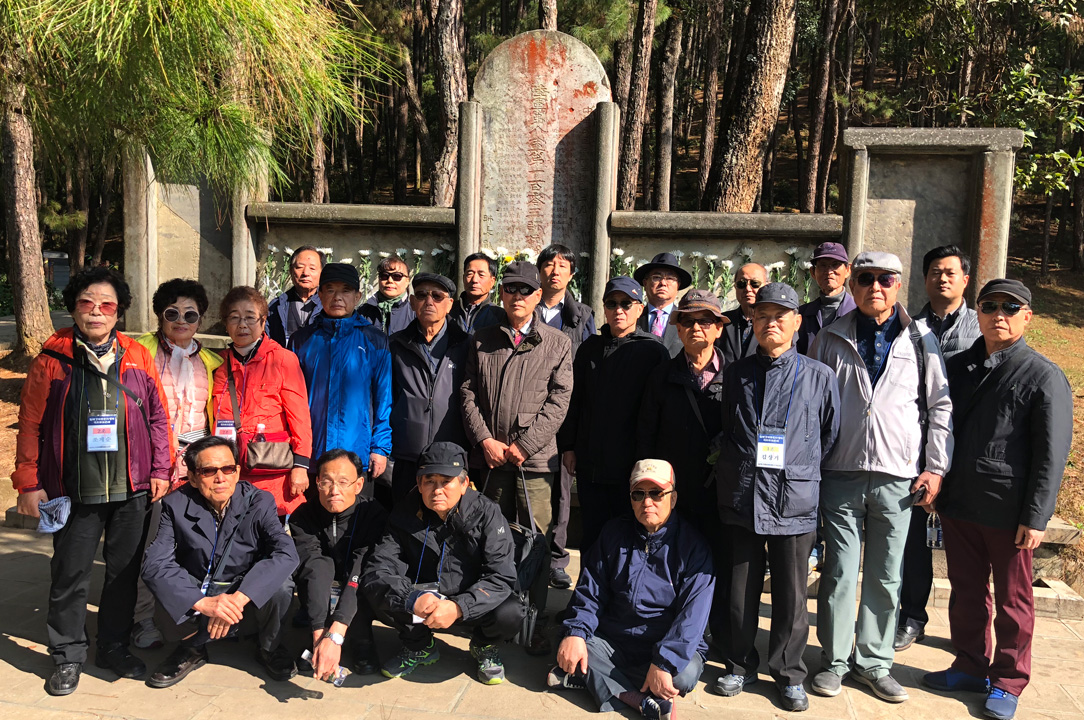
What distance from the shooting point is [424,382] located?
14.3 ft

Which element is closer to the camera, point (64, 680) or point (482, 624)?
point (64, 680)

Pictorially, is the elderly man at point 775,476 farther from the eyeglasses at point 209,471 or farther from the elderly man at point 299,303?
the elderly man at point 299,303

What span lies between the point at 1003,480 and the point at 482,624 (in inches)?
87.2

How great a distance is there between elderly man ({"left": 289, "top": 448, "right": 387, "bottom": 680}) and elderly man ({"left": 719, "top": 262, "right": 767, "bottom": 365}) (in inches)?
77.2

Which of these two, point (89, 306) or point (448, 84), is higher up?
point (448, 84)

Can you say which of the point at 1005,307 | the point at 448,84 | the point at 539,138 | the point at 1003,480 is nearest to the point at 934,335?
the point at 1005,307

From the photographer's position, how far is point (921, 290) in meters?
5.62

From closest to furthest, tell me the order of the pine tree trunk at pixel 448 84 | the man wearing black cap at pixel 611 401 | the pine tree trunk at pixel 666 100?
the man wearing black cap at pixel 611 401, the pine tree trunk at pixel 448 84, the pine tree trunk at pixel 666 100

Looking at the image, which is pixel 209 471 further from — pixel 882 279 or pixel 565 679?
pixel 882 279

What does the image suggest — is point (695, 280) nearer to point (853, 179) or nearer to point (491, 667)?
point (853, 179)

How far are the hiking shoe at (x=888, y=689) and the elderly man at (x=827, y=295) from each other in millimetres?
1601

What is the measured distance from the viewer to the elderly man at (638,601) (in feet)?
11.1

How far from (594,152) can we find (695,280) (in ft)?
3.88

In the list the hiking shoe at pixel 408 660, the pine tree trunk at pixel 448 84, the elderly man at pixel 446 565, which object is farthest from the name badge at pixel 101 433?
the pine tree trunk at pixel 448 84
